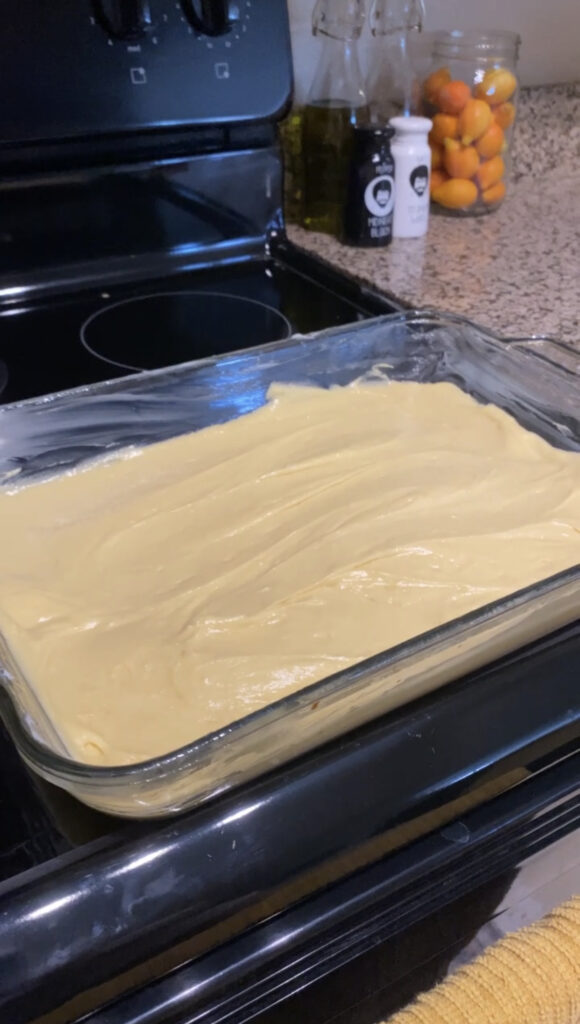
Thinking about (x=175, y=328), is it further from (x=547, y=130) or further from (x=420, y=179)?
(x=547, y=130)

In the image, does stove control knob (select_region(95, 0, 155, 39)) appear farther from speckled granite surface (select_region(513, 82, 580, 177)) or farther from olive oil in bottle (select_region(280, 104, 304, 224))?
speckled granite surface (select_region(513, 82, 580, 177))

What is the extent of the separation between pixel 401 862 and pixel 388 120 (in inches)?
37.3

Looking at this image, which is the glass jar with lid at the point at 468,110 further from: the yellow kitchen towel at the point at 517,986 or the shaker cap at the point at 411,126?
the yellow kitchen towel at the point at 517,986

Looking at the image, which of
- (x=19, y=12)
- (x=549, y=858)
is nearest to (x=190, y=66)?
(x=19, y=12)

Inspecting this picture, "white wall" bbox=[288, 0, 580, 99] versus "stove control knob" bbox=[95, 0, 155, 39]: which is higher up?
"white wall" bbox=[288, 0, 580, 99]

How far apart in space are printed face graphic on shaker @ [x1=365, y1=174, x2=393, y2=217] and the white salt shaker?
0.03 meters

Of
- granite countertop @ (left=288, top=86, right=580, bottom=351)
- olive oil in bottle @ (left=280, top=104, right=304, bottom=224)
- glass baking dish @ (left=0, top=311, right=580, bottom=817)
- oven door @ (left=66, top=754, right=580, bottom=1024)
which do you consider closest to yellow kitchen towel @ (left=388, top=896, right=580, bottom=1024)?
oven door @ (left=66, top=754, right=580, bottom=1024)

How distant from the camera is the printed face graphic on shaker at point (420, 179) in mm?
1092

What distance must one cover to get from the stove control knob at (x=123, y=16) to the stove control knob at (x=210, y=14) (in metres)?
0.05

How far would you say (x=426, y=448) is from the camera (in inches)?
28.4

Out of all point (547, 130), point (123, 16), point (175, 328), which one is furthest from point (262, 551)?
point (547, 130)

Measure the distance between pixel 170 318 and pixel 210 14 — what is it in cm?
31

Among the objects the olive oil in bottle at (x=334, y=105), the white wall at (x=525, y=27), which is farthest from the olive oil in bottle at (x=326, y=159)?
the white wall at (x=525, y=27)

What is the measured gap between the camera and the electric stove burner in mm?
876
